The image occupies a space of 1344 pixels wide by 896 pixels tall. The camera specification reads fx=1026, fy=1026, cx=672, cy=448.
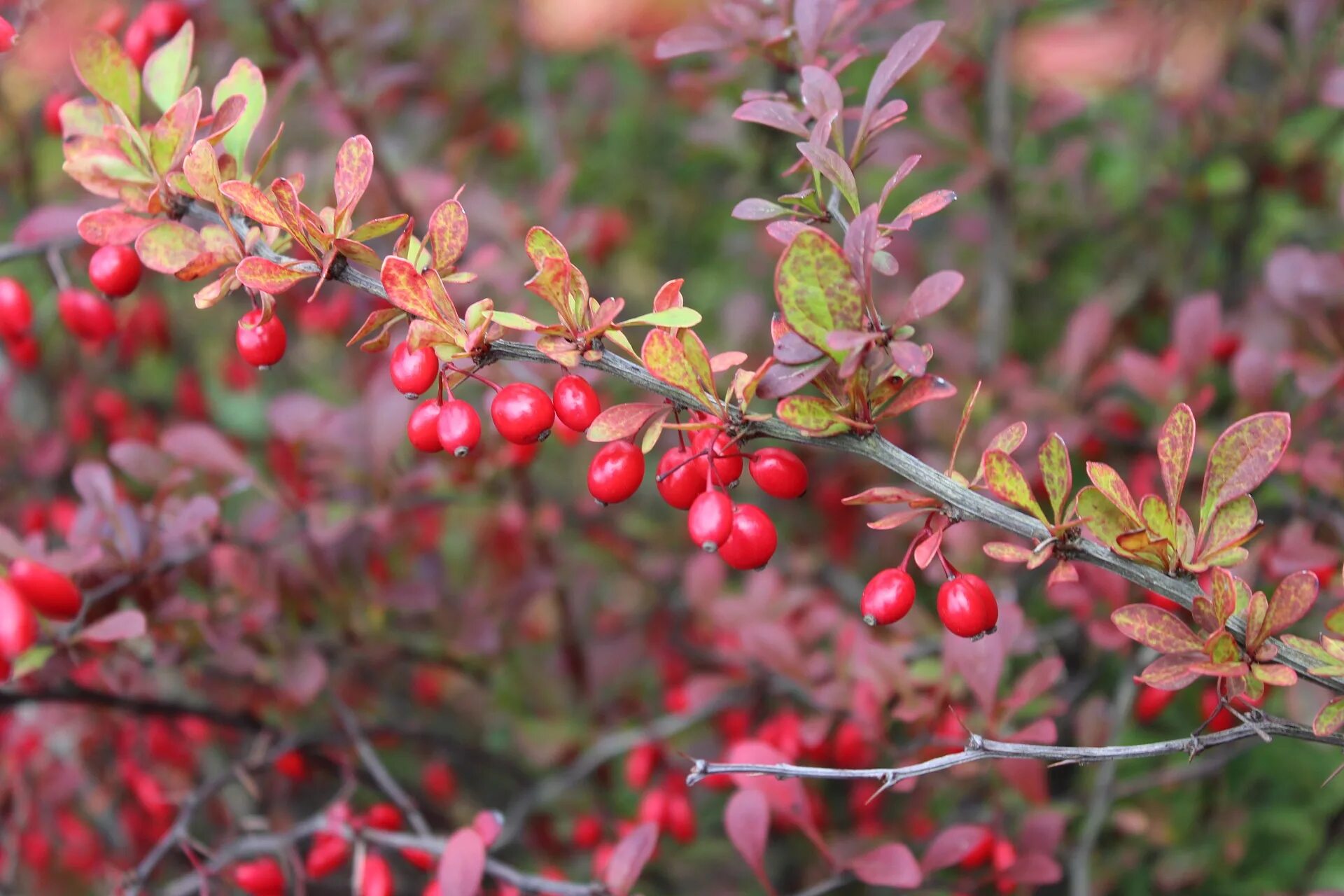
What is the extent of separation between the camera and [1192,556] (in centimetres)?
77

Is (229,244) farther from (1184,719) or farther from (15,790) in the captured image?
(1184,719)

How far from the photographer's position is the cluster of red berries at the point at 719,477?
2.61 feet

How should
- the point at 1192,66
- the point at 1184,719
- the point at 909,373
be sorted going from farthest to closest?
the point at 1192,66
the point at 1184,719
the point at 909,373

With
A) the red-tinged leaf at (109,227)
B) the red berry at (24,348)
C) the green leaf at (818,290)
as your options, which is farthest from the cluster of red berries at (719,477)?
the red berry at (24,348)

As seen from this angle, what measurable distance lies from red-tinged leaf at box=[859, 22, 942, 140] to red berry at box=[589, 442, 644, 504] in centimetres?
34

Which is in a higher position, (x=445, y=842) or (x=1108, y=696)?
(x=445, y=842)

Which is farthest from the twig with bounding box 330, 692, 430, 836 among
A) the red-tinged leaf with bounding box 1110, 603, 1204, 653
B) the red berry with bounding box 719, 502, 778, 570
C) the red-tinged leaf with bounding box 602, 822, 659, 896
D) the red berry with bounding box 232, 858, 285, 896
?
the red-tinged leaf with bounding box 1110, 603, 1204, 653

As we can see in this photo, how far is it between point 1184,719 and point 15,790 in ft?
5.92

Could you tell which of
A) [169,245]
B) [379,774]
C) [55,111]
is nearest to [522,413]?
[169,245]

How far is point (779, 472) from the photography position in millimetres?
796

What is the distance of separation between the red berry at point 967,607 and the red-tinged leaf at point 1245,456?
175mm

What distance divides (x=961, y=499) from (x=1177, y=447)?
0.56ft

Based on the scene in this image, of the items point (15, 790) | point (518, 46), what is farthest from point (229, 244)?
point (518, 46)

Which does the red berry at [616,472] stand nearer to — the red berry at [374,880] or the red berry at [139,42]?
the red berry at [374,880]
